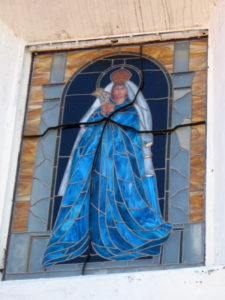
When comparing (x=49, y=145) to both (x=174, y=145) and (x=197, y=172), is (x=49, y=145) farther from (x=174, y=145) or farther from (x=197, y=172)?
(x=197, y=172)

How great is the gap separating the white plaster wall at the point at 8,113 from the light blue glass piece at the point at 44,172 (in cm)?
14

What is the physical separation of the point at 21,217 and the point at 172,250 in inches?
35.7

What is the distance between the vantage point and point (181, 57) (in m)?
6.88

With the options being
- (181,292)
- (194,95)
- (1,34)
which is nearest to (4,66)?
(1,34)

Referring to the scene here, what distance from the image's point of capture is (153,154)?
6480 millimetres

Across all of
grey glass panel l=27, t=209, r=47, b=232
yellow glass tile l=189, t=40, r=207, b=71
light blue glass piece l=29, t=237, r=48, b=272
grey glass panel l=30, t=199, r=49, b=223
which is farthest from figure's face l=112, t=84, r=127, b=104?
light blue glass piece l=29, t=237, r=48, b=272

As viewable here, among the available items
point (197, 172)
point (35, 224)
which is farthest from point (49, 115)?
point (197, 172)

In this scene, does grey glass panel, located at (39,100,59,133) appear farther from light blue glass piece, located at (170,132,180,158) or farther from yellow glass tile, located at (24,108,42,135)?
light blue glass piece, located at (170,132,180,158)

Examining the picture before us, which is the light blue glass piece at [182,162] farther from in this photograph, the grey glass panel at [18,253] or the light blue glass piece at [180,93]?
the grey glass panel at [18,253]

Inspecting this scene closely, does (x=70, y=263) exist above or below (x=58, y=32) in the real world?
below

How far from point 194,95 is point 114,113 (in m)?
0.49

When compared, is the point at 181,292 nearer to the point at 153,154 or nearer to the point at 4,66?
the point at 153,154

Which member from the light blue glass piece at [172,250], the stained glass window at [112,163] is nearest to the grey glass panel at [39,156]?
the stained glass window at [112,163]

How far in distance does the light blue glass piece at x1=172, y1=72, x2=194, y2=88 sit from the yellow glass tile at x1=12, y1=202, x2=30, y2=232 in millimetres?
1139
